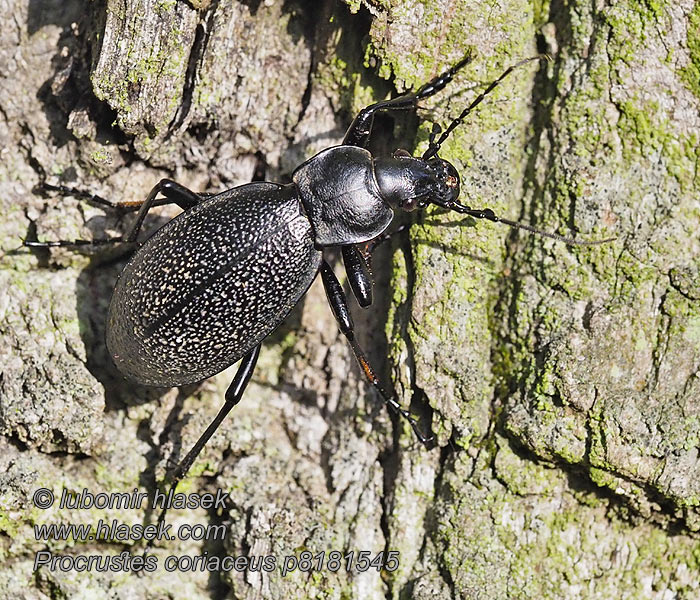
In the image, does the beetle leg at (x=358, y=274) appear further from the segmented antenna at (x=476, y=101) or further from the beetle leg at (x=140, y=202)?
the beetle leg at (x=140, y=202)

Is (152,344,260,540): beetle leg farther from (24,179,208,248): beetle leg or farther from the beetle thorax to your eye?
(24,179,208,248): beetle leg

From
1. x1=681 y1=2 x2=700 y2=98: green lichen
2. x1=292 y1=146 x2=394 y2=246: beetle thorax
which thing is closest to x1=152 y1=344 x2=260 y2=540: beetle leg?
x1=292 y1=146 x2=394 y2=246: beetle thorax

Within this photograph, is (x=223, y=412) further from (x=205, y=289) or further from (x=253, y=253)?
(x=253, y=253)

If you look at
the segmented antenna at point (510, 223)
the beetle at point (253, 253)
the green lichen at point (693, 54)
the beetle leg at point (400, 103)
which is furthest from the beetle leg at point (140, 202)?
the green lichen at point (693, 54)

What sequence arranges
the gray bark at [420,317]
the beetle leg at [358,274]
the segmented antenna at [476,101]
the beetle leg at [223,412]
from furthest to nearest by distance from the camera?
the beetle leg at [358,274]
the beetle leg at [223,412]
the segmented antenna at [476,101]
the gray bark at [420,317]

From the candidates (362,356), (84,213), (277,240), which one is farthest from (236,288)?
(84,213)

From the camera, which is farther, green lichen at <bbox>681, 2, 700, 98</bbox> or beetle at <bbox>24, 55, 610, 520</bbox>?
beetle at <bbox>24, 55, 610, 520</bbox>

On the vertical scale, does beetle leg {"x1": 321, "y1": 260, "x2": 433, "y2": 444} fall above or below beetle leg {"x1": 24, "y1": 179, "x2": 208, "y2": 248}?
below

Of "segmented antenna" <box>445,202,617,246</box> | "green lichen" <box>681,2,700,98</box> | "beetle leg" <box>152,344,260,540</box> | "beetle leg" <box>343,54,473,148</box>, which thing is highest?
"green lichen" <box>681,2,700,98</box>
